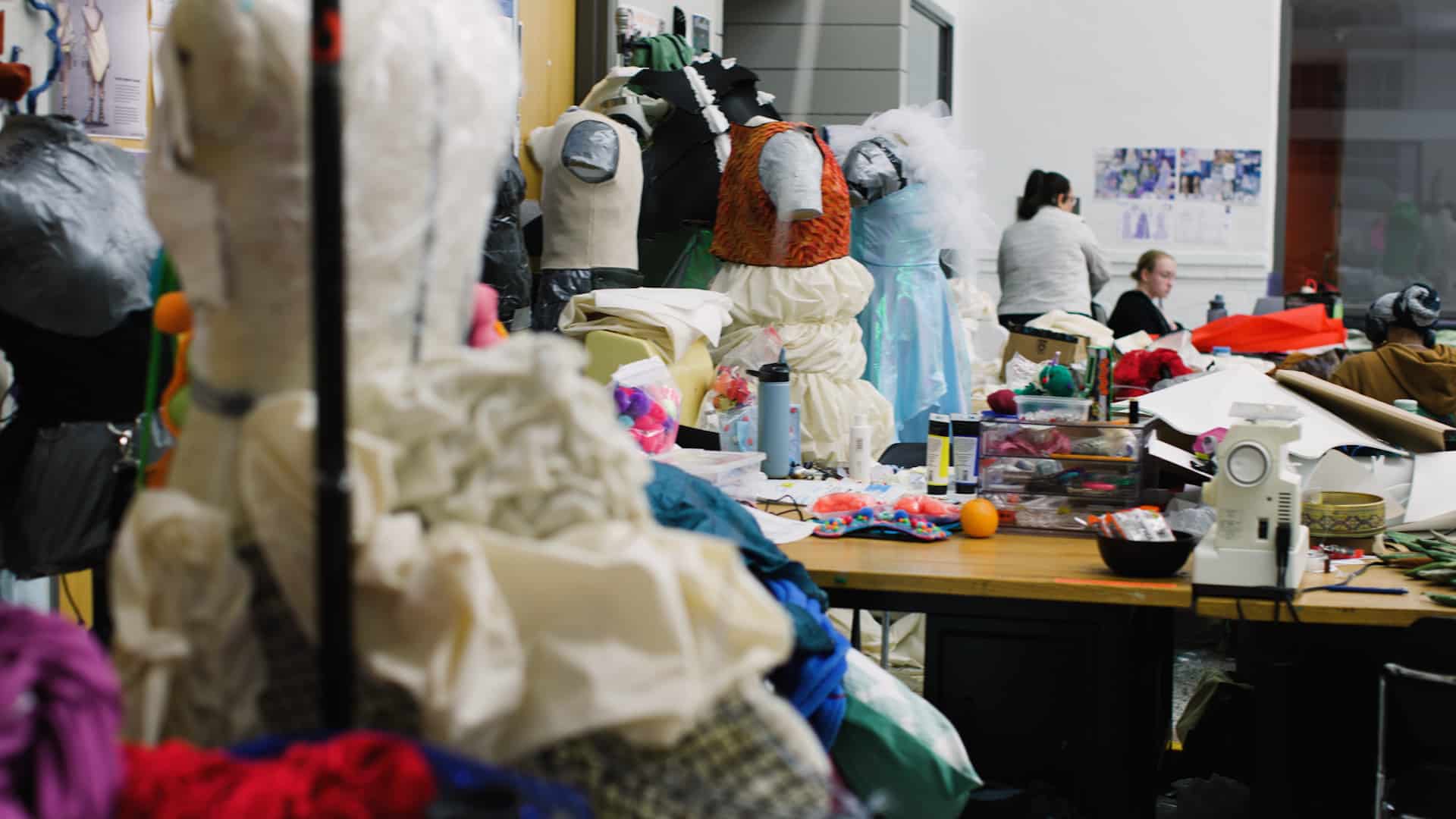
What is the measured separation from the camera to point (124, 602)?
117 cm

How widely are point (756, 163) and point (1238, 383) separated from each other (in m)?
1.54

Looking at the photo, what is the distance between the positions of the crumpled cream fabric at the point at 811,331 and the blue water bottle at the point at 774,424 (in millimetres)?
888

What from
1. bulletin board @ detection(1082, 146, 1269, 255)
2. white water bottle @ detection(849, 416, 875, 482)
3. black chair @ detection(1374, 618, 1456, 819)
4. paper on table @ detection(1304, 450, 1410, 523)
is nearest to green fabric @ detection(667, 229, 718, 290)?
white water bottle @ detection(849, 416, 875, 482)

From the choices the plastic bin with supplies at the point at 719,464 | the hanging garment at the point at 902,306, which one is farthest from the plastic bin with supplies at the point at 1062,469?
the hanging garment at the point at 902,306

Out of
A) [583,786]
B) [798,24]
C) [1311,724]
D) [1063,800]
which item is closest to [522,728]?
[583,786]

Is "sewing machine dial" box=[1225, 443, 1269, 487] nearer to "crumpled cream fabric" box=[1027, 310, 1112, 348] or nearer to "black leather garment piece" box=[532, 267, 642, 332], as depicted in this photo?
"black leather garment piece" box=[532, 267, 642, 332]

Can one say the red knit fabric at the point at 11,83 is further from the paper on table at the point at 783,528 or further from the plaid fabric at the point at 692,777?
the plaid fabric at the point at 692,777

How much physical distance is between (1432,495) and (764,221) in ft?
6.78

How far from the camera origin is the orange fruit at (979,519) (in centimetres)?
286

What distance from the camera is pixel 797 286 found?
4367 mm

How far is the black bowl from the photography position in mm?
2531

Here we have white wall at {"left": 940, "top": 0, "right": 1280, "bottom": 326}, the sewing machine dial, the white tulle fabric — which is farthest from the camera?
white wall at {"left": 940, "top": 0, "right": 1280, "bottom": 326}

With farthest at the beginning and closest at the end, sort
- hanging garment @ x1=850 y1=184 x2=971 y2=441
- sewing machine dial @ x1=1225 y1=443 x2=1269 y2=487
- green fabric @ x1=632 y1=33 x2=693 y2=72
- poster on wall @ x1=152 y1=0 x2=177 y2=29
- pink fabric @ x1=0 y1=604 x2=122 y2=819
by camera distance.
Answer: hanging garment @ x1=850 y1=184 x2=971 y2=441, green fabric @ x1=632 y1=33 x2=693 y2=72, poster on wall @ x1=152 y1=0 x2=177 y2=29, sewing machine dial @ x1=1225 y1=443 x2=1269 y2=487, pink fabric @ x1=0 y1=604 x2=122 y2=819

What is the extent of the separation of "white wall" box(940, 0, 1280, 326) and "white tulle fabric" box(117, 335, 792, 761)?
9988 mm
